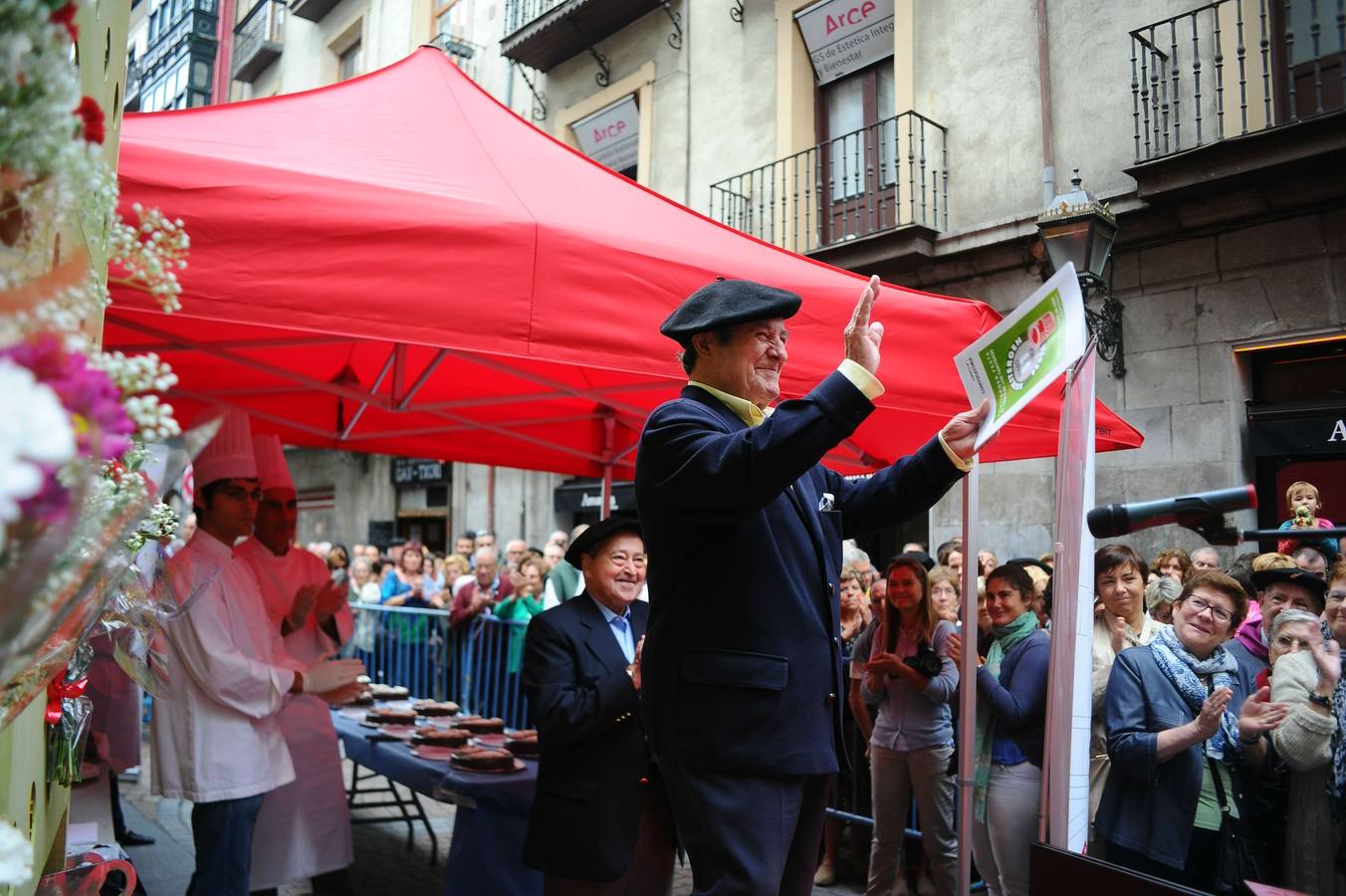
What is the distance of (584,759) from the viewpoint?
363cm

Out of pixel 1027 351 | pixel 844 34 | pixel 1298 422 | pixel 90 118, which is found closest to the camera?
pixel 90 118

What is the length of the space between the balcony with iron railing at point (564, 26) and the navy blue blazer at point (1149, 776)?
12.4 m

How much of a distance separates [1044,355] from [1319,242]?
7.37 meters

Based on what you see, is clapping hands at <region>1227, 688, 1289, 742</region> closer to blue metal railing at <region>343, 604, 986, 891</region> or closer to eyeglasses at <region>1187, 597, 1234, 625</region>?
eyeglasses at <region>1187, 597, 1234, 625</region>

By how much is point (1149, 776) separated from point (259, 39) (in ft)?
84.5

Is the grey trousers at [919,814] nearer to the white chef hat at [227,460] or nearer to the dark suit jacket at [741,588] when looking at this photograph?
the dark suit jacket at [741,588]

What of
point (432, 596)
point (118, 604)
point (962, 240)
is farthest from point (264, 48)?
point (118, 604)

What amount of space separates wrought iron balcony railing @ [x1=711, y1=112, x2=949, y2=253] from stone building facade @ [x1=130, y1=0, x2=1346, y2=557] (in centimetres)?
4

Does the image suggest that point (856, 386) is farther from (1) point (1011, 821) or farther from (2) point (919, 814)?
(2) point (919, 814)

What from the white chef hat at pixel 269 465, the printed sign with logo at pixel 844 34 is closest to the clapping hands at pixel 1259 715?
the white chef hat at pixel 269 465

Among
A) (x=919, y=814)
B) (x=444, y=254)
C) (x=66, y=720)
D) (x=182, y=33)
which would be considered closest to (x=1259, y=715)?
(x=919, y=814)

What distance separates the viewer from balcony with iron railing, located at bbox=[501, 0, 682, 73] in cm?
1443

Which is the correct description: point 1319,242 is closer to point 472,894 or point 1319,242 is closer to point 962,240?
point 962,240

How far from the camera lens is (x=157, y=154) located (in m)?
2.79
